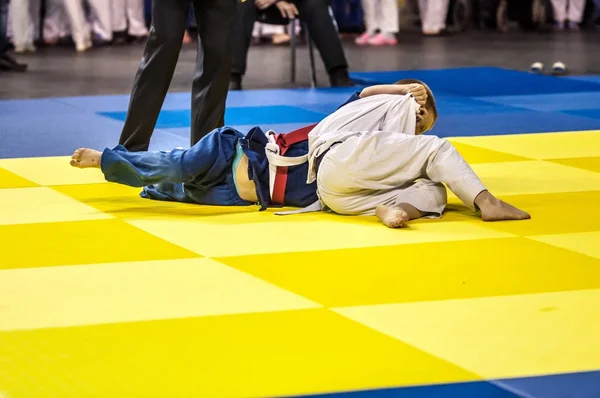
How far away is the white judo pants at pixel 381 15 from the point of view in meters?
17.2

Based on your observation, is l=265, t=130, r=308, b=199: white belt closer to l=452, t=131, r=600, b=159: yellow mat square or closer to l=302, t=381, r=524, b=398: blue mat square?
l=452, t=131, r=600, b=159: yellow mat square

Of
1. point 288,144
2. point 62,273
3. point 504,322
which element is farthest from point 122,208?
point 504,322

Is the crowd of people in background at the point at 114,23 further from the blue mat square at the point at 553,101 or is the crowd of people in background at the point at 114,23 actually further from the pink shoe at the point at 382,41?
the blue mat square at the point at 553,101

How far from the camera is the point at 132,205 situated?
638cm

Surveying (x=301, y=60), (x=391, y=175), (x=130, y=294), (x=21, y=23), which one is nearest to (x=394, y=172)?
(x=391, y=175)

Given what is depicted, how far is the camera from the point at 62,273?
4.96m

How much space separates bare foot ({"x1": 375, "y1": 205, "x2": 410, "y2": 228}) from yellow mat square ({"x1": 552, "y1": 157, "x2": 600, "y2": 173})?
2.08 m

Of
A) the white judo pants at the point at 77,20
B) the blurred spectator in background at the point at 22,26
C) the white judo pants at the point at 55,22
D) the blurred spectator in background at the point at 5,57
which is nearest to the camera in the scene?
the blurred spectator in background at the point at 5,57

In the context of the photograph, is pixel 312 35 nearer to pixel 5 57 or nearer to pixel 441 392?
pixel 5 57

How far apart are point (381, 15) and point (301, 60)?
112 inches

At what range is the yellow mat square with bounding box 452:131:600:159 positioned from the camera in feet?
26.3

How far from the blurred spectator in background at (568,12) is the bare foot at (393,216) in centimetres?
1436

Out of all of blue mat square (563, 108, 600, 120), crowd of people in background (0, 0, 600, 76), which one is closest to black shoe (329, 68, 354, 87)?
crowd of people in background (0, 0, 600, 76)

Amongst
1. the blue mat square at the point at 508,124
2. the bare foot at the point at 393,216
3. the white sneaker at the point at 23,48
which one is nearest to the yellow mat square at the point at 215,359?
the bare foot at the point at 393,216
